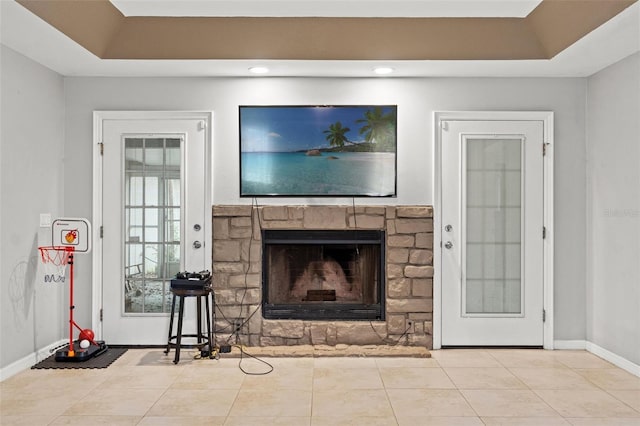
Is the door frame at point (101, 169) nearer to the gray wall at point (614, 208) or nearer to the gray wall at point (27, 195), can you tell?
the gray wall at point (27, 195)

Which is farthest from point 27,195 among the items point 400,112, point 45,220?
point 400,112

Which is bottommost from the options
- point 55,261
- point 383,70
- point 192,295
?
point 192,295

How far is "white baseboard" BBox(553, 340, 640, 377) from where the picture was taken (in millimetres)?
4004

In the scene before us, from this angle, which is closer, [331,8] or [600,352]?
[331,8]

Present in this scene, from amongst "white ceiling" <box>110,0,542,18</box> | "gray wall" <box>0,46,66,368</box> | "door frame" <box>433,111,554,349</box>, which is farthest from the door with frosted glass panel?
"door frame" <box>433,111,554,349</box>

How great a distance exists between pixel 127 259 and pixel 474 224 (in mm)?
3028

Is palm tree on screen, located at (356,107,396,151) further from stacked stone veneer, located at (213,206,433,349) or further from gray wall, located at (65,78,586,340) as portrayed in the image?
stacked stone veneer, located at (213,206,433,349)

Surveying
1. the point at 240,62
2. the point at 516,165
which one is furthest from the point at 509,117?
the point at 240,62

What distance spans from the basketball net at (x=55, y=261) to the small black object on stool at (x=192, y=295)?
89 cm

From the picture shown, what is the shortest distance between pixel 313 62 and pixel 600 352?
3.34 meters

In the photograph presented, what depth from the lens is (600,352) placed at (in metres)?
4.42

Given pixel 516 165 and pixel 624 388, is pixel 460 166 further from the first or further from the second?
pixel 624 388

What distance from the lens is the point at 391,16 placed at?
3.95 m

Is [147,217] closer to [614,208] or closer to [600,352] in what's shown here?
[614,208]
